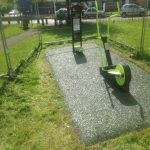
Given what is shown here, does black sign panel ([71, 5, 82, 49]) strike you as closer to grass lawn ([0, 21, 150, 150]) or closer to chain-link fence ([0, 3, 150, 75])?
chain-link fence ([0, 3, 150, 75])

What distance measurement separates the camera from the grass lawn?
273 centimetres

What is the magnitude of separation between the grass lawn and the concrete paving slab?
154 mm

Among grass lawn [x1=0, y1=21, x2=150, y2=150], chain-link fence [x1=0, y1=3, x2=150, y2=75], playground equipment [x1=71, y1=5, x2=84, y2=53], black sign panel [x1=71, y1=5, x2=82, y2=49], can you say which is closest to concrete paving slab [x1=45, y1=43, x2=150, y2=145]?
grass lawn [x1=0, y1=21, x2=150, y2=150]

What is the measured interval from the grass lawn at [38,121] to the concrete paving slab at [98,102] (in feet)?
0.51

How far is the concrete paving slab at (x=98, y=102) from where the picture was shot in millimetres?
3004

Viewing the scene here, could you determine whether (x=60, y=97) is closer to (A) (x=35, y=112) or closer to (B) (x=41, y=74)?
(A) (x=35, y=112)

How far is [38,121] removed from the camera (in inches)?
130

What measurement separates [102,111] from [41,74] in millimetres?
2553

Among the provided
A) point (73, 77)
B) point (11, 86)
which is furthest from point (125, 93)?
point (11, 86)

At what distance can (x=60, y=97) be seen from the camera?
4.05m

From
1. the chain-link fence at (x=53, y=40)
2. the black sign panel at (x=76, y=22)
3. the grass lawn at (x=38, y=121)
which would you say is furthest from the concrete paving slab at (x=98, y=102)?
the black sign panel at (x=76, y=22)

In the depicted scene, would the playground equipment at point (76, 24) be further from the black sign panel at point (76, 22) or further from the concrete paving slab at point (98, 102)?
the concrete paving slab at point (98, 102)

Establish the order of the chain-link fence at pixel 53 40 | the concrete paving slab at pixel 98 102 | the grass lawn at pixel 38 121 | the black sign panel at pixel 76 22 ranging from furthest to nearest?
the black sign panel at pixel 76 22 → the chain-link fence at pixel 53 40 → the concrete paving slab at pixel 98 102 → the grass lawn at pixel 38 121

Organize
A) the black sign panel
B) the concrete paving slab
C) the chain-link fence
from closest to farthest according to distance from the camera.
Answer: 1. the concrete paving slab
2. the chain-link fence
3. the black sign panel
